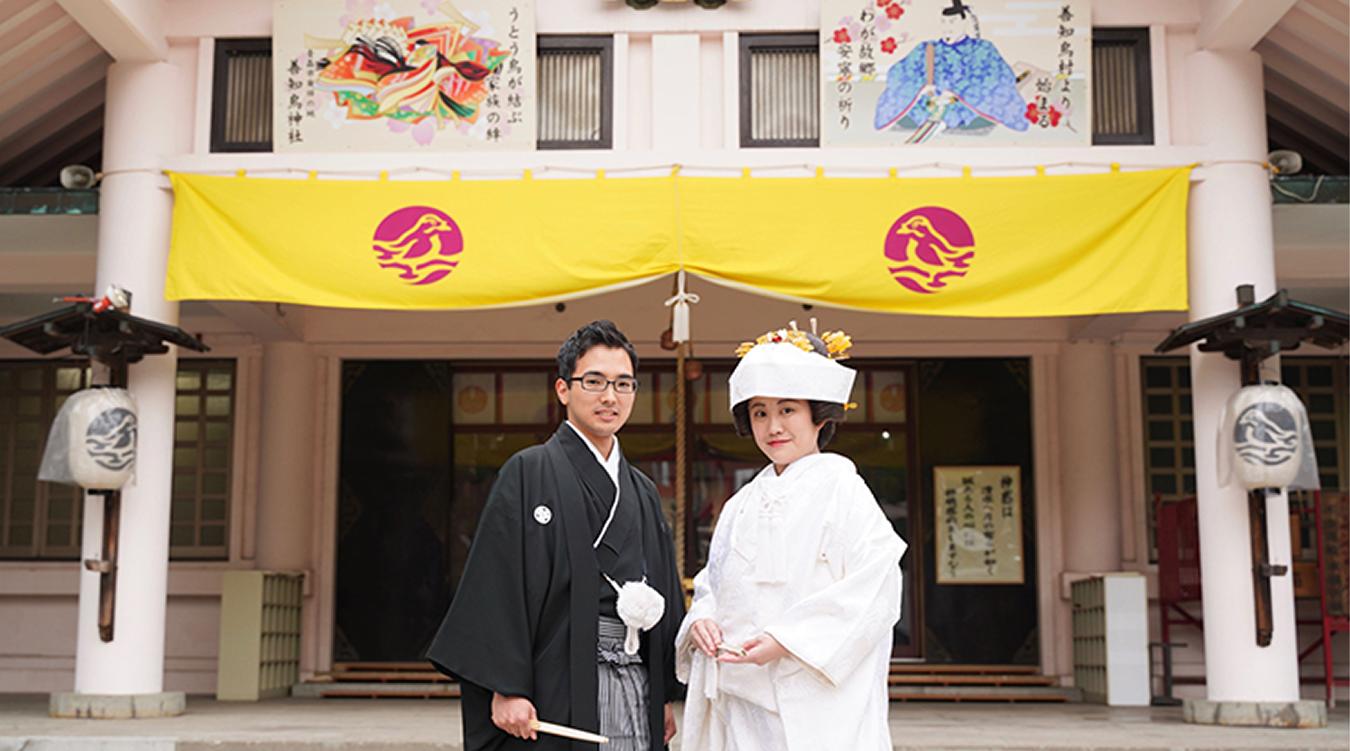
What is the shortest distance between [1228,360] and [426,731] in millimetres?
4751

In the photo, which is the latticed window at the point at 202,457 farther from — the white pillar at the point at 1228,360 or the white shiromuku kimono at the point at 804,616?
the white shiromuku kimono at the point at 804,616

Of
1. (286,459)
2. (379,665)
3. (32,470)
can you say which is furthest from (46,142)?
(379,665)

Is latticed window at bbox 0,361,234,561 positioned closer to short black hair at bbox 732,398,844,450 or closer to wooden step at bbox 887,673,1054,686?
wooden step at bbox 887,673,1054,686

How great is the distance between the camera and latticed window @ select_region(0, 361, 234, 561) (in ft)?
33.8

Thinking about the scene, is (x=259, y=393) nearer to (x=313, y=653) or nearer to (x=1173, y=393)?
(x=313, y=653)

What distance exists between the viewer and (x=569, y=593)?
3781mm

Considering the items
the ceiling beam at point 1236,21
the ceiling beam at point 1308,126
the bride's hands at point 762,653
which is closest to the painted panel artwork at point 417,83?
the ceiling beam at point 1236,21

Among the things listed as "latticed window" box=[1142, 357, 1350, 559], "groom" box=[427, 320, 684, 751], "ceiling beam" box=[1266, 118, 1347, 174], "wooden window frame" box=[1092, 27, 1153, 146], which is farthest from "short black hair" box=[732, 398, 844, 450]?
"latticed window" box=[1142, 357, 1350, 559]

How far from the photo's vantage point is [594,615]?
148 inches

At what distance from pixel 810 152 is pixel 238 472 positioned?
4.99 meters

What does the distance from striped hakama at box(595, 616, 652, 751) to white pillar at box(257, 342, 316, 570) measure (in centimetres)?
678

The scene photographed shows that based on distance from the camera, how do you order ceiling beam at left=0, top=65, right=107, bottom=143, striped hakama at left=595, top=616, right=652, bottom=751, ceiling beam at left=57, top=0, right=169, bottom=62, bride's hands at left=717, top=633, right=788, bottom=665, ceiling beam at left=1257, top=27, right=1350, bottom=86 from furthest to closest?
ceiling beam at left=0, top=65, right=107, bottom=143 → ceiling beam at left=1257, top=27, right=1350, bottom=86 → ceiling beam at left=57, top=0, right=169, bottom=62 → striped hakama at left=595, top=616, right=652, bottom=751 → bride's hands at left=717, top=633, right=788, bottom=665

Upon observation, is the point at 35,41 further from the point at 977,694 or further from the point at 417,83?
the point at 977,694

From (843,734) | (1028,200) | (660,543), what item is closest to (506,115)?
(1028,200)
